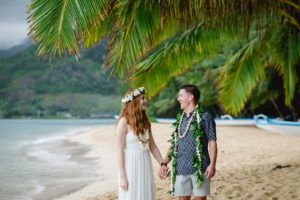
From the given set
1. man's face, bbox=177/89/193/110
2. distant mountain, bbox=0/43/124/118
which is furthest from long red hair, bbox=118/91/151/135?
distant mountain, bbox=0/43/124/118

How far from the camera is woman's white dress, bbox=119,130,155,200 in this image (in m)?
4.06

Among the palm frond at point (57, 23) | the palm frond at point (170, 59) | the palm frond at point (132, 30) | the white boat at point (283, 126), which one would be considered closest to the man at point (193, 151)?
the palm frond at point (57, 23)

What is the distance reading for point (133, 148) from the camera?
13.4 feet

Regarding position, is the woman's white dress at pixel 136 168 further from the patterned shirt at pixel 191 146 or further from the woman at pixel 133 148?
the patterned shirt at pixel 191 146

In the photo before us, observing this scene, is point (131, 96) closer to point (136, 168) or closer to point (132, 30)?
point (136, 168)

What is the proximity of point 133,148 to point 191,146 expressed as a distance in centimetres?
47

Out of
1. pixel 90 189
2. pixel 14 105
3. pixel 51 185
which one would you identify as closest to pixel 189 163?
pixel 90 189

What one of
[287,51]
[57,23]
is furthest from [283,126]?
[57,23]

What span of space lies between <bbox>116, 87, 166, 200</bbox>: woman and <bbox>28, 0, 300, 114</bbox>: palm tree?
71 centimetres

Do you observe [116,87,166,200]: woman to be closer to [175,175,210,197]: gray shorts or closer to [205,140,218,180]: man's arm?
Result: [175,175,210,197]: gray shorts

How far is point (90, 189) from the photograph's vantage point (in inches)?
397

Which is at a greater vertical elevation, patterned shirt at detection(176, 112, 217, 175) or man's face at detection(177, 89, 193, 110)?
man's face at detection(177, 89, 193, 110)

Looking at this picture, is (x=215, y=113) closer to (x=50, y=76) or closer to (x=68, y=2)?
(x=68, y=2)

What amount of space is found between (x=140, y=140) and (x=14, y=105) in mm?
153089
